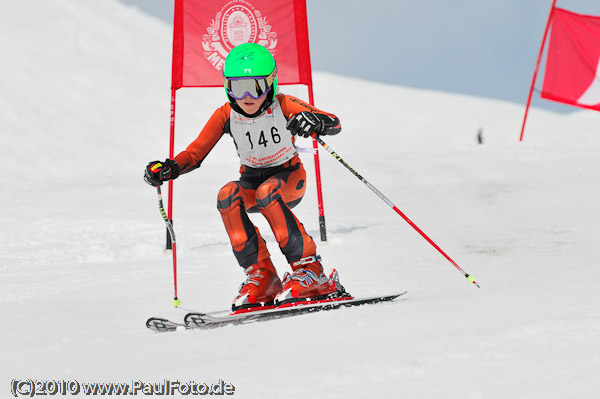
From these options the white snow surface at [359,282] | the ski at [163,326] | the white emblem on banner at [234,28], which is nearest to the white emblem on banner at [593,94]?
the white snow surface at [359,282]

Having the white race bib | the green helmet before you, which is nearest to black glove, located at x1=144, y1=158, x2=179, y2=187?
the white race bib

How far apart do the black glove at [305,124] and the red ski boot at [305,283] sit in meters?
0.79

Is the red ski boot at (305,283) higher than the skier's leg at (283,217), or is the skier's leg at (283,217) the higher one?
the skier's leg at (283,217)

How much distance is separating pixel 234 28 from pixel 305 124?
11.9ft

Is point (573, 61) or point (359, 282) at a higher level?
point (573, 61)

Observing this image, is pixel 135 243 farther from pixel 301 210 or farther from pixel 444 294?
pixel 444 294

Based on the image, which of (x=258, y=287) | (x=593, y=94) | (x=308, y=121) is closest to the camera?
(x=308, y=121)

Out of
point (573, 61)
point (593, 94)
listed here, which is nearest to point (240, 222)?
point (593, 94)

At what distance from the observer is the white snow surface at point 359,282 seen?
1.88 m

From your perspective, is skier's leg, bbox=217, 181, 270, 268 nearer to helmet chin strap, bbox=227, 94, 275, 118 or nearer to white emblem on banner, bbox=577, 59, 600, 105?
helmet chin strap, bbox=227, 94, 275, 118

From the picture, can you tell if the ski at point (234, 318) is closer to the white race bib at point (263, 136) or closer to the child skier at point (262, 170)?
the child skier at point (262, 170)

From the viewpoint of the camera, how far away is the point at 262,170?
4098 mm

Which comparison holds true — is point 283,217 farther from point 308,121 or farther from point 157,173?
point 157,173

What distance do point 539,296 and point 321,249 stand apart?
377 centimetres
